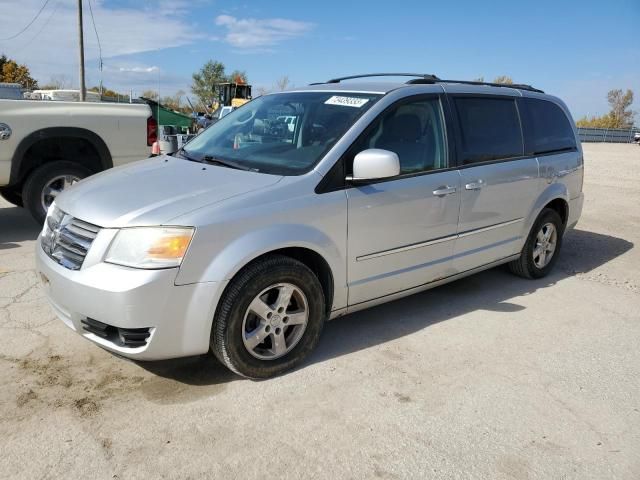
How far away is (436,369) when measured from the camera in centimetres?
354

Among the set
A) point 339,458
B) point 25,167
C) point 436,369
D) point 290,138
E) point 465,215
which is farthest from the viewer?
point 25,167

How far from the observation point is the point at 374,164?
11.0 ft

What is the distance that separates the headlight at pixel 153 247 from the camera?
285 cm

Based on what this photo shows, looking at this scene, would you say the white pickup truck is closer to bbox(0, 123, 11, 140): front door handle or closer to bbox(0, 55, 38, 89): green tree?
bbox(0, 123, 11, 140): front door handle

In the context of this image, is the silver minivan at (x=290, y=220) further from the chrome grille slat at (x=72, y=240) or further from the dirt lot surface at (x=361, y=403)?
the dirt lot surface at (x=361, y=403)

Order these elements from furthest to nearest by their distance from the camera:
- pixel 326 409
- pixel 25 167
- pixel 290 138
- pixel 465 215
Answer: pixel 25 167, pixel 465 215, pixel 290 138, pixel 326 409

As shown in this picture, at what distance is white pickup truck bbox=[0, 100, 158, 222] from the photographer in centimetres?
595

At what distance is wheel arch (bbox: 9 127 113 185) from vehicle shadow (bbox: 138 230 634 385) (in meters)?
3.68

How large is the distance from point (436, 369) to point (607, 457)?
3.53ft

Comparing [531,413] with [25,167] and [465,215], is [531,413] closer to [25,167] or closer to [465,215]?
[465,215]

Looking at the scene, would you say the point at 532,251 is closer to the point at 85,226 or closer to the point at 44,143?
the point at 85,226

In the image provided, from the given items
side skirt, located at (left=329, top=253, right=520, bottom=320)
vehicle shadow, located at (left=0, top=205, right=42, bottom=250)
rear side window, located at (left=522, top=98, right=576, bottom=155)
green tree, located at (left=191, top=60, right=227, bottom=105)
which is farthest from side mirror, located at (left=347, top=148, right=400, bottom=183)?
green tree, located at (left=191, top=60, right=227, bottom=105)

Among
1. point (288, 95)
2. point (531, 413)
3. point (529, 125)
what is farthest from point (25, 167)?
point (531, 413)

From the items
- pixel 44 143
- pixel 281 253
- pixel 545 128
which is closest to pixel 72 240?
pixel 281 253
